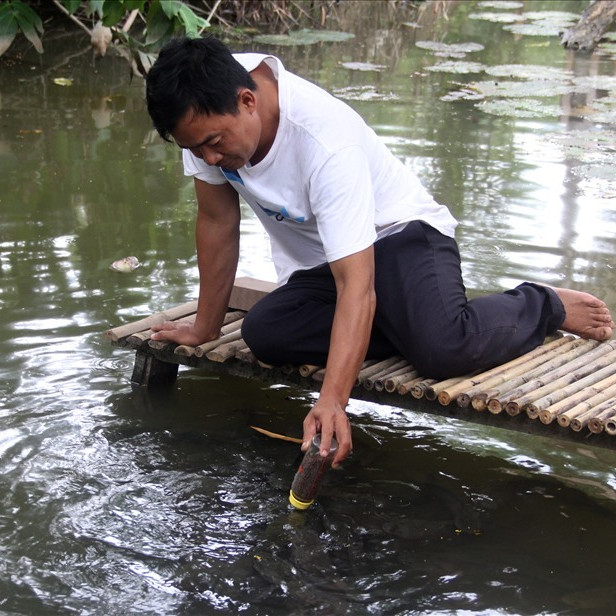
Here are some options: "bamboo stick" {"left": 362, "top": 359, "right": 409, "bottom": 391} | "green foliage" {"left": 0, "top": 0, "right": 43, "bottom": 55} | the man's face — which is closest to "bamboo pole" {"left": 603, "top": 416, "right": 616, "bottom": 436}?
"bamboo stick" {"left": 362, "top": 359, "right": 409, "bottom": 391}

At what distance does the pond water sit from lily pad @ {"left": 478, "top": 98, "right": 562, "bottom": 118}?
3.50ft

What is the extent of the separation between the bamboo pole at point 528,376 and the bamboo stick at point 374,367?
1.15 ft

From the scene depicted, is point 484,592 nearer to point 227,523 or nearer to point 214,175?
point 227,523

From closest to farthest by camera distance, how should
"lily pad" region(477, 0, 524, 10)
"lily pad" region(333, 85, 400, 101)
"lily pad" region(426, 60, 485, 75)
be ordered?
"lily pad" region(333, 85, 400, 101), "lily pad" region(426, 60, 485, 75), "lily pad" region(477, 0, 524, 10)

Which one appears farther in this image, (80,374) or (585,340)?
(80,374)

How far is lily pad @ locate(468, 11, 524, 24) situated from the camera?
1212cm

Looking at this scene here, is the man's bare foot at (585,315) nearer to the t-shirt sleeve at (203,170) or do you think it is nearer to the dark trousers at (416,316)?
the dark trousers at (416,316)

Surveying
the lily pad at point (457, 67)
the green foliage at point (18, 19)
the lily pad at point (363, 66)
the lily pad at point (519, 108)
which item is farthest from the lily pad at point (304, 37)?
the green foliage at point (18, 19)

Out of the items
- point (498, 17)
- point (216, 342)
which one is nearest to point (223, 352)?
point (216, 342)

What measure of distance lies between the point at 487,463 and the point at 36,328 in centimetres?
169

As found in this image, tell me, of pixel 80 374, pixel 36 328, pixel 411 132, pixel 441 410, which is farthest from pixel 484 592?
pixel 411 132

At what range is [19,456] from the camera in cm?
278

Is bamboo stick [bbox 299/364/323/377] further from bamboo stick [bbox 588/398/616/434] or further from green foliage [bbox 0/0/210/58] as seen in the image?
green foliage [bbox 0/0/210/58]

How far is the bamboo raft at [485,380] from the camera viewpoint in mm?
A: 2486
